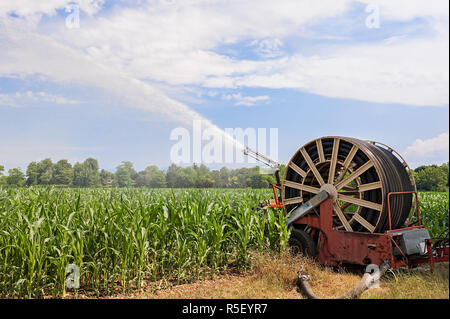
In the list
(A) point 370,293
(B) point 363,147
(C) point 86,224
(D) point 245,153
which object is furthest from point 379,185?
(C) point 86,224

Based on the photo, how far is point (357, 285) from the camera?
6.63 meters

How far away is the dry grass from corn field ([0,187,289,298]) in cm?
34

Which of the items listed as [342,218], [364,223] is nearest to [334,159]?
[342,218]

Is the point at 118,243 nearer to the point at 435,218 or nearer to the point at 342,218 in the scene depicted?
the point at 342,218

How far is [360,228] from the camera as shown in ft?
27.1

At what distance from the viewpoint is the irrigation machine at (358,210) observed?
7.35 metres

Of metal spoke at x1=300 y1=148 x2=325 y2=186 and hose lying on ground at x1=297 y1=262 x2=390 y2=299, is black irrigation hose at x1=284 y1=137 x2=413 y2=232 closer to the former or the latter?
metal spoke at x1=300 y1=148 x2=325 y2=186

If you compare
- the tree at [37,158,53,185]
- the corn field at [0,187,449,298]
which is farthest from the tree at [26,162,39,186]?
the corn field at [0,187,449,298]

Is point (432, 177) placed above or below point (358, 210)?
above

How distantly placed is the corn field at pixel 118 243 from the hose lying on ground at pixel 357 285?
138 cm

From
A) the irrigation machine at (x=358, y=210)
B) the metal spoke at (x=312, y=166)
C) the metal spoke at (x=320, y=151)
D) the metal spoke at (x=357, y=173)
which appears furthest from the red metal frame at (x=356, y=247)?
the metal spoke at (x=320, y=151)

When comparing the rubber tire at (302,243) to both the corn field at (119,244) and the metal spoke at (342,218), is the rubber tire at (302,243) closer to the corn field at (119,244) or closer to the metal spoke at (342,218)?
the corn field at (119,244)

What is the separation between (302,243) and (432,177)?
63279 millimetres
